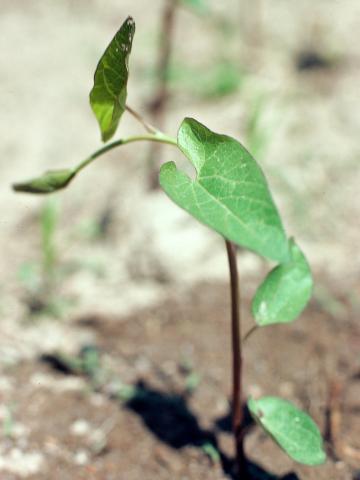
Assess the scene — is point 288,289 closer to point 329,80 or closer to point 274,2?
point 329,80

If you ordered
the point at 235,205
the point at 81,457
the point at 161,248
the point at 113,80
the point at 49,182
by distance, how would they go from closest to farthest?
the point at 235,205
the point at 113,80
the point at 49,182
the point at 81,457
the point at 161,248

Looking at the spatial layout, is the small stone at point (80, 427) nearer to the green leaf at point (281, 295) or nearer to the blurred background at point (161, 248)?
the blurred background at point (161, 248)

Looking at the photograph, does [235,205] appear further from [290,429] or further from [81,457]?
[81,457]

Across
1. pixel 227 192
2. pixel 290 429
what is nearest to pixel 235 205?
pixel 227 192

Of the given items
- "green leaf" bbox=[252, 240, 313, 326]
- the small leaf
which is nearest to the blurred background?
"green leaf" bbox=[252, 240, 313, 326]

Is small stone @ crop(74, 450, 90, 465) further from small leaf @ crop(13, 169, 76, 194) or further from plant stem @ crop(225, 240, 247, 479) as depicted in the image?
small leaf @ crop(13, 169, 76, 194)

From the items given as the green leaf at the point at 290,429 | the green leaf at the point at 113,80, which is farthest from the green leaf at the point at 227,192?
the green leaf at the point at 290,429
